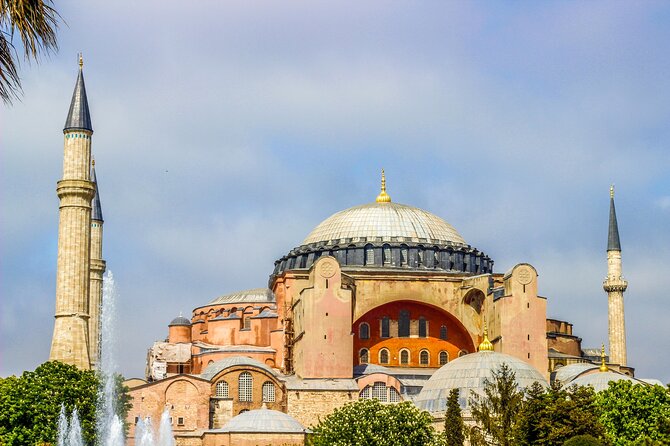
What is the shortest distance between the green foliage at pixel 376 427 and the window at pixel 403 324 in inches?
460

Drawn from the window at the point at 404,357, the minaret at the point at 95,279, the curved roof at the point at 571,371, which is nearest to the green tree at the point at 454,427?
the curved roof at the point at 571,371

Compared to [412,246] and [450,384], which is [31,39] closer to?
[450,384]

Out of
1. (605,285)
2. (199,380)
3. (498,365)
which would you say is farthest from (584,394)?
(605,285)

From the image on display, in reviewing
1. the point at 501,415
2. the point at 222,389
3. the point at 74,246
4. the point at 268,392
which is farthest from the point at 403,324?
the point at 501,415

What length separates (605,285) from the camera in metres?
61.9

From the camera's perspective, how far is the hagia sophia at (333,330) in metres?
47.8

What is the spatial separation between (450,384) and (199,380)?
9.65m

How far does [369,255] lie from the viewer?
54969 mm

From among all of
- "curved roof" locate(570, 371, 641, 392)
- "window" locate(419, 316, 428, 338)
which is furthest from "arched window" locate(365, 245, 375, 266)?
"curved roof" locate(570, 371, 641, 392)

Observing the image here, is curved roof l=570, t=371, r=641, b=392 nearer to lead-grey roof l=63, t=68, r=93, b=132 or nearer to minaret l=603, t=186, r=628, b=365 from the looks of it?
minaret l=603, t=186, r=628, b=365

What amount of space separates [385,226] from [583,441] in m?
25.0

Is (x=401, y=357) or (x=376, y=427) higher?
(x=401, y=357)

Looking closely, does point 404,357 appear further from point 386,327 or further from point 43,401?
point 43,401

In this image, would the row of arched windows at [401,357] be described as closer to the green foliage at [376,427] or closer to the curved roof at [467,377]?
the curved roof at [467,377]
